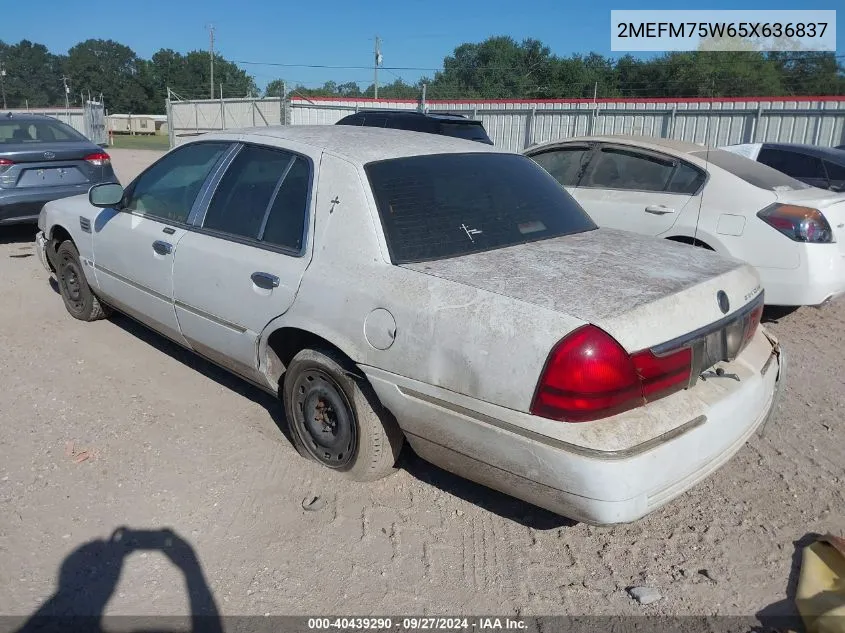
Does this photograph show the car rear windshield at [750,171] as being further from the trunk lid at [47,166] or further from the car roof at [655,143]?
the trunk lid at [47,166]

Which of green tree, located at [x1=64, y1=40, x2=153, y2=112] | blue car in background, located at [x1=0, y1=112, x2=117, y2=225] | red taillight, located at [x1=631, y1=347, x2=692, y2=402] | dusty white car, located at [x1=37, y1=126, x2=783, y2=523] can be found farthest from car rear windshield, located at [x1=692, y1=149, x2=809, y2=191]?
green tree, located at [x1=64, y1=40, x2=153, y2=112]

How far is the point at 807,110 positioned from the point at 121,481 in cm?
1811

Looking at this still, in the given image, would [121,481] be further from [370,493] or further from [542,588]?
[542,588]

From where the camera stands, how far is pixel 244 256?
3.53m

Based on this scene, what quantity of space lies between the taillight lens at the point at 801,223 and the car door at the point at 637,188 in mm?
634

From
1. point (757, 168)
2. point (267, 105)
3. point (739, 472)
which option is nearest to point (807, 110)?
point (757, 168)

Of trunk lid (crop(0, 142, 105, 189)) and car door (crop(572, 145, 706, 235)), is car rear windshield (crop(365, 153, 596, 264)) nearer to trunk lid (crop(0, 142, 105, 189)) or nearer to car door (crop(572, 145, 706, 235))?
car door (crop(572, 145, 706, 235))

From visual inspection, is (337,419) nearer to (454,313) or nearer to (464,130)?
(454,313)

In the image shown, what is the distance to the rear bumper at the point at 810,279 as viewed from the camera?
511 centimetres

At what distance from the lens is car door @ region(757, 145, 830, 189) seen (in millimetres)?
8391

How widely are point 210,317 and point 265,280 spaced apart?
23.4 inches

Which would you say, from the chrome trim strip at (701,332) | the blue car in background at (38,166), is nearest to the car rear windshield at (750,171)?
the chrome trim strip at (701,332)

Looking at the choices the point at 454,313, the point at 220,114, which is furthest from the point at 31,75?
the point at 454,313

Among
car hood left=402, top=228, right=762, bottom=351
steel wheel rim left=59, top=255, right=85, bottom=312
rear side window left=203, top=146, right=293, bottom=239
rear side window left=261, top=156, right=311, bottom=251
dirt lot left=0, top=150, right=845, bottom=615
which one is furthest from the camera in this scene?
steel wheel rim left=59, top=255, right=85, bottom=312
